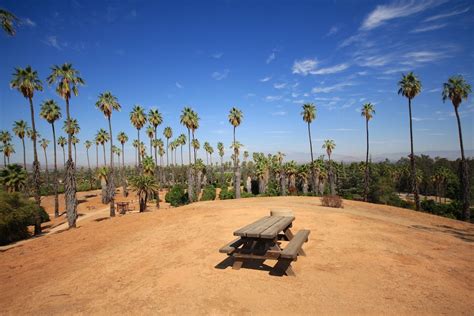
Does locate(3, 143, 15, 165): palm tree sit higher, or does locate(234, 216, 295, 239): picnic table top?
locate(3, 143, 15, 165): palm tree

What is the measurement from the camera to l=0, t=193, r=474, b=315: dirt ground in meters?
5.90

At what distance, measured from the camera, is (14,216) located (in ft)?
71.6

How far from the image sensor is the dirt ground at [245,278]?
590 centimetres

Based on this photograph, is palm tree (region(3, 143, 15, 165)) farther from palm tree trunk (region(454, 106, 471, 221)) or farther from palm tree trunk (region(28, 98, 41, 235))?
palm tree trunk (region(454, 106, 471, 221))

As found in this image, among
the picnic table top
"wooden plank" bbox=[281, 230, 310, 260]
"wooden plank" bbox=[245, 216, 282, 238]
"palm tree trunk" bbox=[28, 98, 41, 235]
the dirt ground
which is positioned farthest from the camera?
"palm tree trunk" bbox=[28, 98, 41, 235]

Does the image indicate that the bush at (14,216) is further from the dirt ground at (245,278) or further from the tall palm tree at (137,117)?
the tall palm tree at (137,117)

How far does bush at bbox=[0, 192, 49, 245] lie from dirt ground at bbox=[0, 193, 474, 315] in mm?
11502

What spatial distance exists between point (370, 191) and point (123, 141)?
58.4m

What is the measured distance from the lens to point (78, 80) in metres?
27.0

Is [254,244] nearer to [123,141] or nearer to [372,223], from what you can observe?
[372,223]

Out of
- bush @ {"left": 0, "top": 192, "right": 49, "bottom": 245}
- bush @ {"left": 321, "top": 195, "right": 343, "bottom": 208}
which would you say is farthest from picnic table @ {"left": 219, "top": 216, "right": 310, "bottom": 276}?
bush @ {"left": 0, "top": 192, "right": 49, "bottom": 245}

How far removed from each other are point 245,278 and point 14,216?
23.4 metres

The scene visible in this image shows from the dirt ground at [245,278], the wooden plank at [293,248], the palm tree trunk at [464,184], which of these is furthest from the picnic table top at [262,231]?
the palm tree trunk at [464,184]

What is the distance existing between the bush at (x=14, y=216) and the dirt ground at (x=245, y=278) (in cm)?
1150
